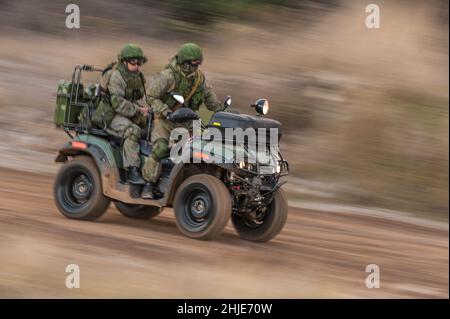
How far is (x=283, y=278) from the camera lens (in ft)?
29.3

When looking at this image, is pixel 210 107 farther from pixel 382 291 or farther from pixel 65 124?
pixel 382 291

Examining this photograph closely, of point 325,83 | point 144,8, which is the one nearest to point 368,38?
point 325,83

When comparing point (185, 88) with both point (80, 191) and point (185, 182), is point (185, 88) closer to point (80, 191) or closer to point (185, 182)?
point (185, 182)

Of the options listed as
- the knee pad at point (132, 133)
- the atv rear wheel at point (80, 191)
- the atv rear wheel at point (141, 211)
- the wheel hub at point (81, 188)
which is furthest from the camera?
the atv rear wheel at point (141, 211)

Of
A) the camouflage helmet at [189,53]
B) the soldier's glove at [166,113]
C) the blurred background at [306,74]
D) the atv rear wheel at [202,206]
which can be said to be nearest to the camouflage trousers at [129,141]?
the soldier's glove at [166,113]

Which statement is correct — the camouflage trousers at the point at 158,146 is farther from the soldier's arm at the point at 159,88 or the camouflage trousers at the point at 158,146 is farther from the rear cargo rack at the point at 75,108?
the rear cargo rack at the point at 75,108

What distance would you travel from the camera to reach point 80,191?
35.7ft

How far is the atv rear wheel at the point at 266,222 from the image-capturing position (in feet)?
33.3

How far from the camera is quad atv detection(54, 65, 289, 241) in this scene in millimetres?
9688

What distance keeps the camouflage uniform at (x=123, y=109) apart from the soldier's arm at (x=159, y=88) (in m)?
0.38

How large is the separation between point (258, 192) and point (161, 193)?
1.32 m

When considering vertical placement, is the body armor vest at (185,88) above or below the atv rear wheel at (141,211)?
above

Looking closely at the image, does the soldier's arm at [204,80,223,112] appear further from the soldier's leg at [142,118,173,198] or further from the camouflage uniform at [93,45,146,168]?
the camouflage uniform at [93,45,146,168]

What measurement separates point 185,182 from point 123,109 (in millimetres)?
1288
